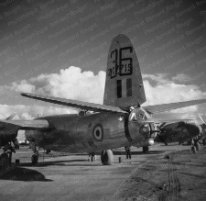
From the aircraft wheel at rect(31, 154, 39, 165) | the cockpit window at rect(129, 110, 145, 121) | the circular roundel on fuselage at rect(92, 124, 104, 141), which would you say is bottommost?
the aircraft wheel at rect(31, 154, 39, 165)

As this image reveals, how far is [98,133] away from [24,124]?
672cm

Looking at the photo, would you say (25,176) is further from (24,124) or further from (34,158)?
(34,158)

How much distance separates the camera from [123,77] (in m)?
14.3

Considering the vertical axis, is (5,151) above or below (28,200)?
above

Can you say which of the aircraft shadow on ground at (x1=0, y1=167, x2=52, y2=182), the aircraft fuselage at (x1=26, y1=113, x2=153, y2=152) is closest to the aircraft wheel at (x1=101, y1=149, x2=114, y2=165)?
the aircraft fuselage at (x1=26, y1=113, x2=153, y2=152)

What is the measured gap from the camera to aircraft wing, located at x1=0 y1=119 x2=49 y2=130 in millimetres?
15633

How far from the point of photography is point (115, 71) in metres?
15.0

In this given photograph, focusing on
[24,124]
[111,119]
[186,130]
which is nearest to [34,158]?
[24,124]

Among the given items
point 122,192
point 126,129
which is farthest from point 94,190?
point 126,129

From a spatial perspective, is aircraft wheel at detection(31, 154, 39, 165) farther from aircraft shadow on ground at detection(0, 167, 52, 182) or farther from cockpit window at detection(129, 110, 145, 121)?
cockpit window at detection(129, 110, 145, 121)

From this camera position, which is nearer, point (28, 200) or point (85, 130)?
point (28, 200)

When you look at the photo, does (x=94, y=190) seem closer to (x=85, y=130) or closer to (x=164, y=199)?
(x=164, y=199)

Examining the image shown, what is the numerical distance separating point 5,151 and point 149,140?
36.8ft

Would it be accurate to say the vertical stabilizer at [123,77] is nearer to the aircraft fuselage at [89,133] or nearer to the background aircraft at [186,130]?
the aircraft fuselage at [89,133]
